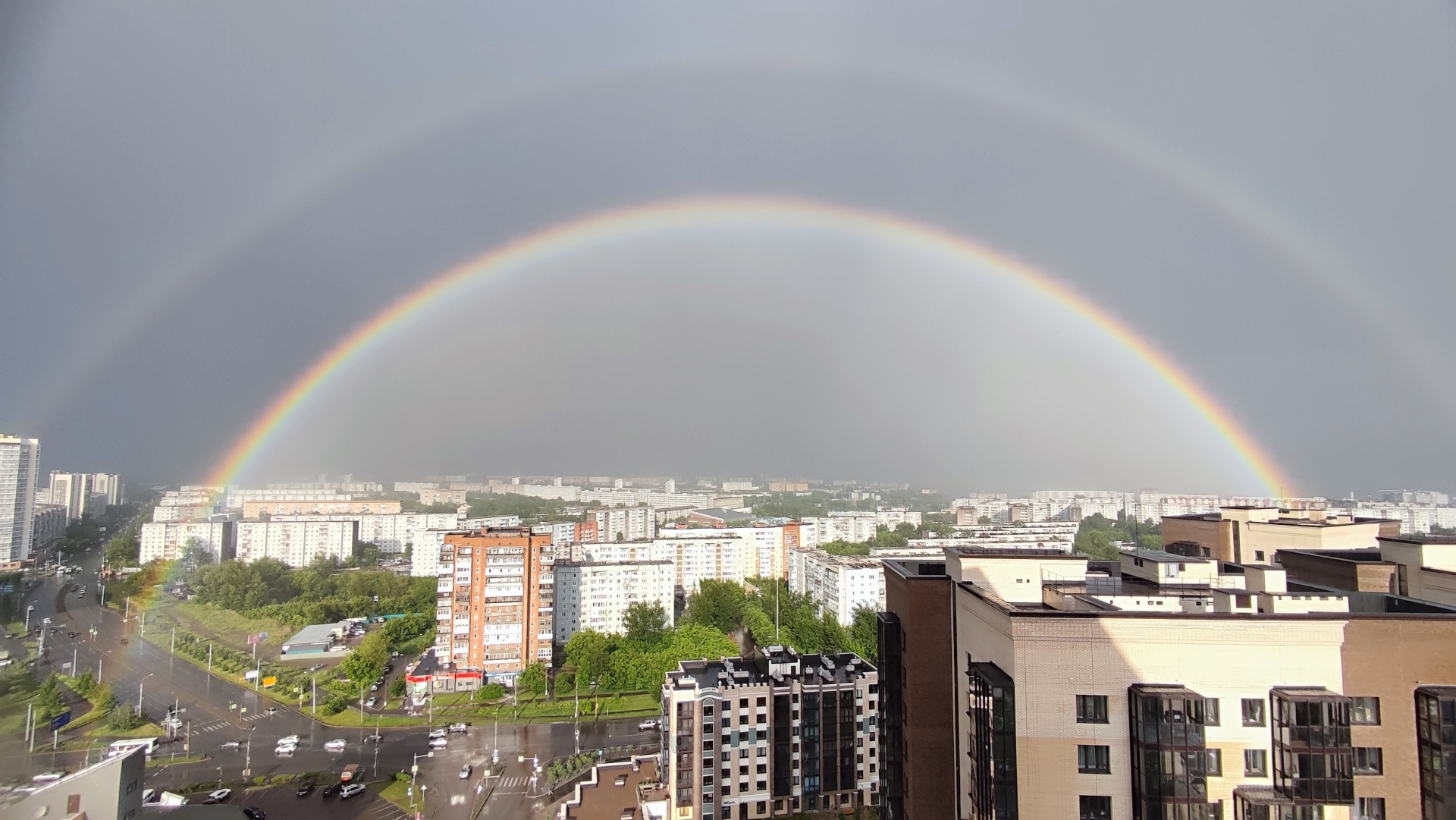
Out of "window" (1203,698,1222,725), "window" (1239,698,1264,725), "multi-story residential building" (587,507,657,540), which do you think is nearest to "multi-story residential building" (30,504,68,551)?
"multi-story residential building" (587,507,657,540)

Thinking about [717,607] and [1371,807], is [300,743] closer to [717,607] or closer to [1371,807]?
[717,607]

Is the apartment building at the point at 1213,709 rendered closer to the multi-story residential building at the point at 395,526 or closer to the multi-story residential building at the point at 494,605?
the multi-story residential building at the point at 494,605

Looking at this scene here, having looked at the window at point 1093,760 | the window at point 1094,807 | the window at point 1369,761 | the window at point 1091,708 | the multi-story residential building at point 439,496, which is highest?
the window at point 1091,708

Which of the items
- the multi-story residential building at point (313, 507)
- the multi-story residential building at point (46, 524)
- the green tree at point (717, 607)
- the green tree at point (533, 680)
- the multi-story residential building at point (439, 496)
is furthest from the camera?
the multi-story residential building at point (439, 496)

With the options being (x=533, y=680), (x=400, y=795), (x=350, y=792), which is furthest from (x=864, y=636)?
(x=350, y=792)

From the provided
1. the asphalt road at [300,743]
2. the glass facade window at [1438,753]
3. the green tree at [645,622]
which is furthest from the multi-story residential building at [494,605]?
the glass facade window at [1438,753]

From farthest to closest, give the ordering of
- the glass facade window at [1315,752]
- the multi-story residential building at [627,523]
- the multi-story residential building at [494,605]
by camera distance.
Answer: the multi-story residential building at [627,523]
the multi-story residential building at [494,605]
the glass facade window at [1315,752]

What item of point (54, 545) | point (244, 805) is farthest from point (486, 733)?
point (54, 545)
